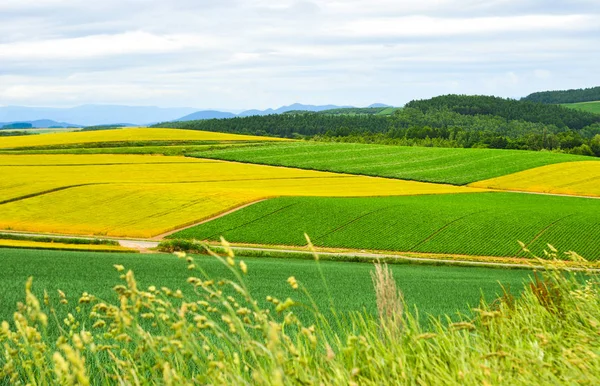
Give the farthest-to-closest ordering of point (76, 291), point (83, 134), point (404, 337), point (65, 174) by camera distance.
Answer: point (83, 134) → point (65, 174) → point (76, 291) → point (404, 337)

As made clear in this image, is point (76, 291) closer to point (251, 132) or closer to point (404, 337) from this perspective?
point (404, 337)

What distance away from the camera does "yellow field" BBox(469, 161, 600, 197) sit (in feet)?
245

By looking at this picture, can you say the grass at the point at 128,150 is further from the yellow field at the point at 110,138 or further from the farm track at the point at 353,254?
the farm track at the point at 353,254

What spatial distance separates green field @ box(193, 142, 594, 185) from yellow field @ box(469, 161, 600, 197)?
2520 millimetres

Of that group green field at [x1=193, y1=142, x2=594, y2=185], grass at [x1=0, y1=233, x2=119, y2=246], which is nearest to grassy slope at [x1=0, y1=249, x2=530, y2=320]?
grass at [x1=0, y1=233, x2=119, y2=246]

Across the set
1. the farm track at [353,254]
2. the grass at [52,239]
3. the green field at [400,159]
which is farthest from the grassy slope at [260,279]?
the green field at [400,159]

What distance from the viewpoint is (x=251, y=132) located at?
199125 mm

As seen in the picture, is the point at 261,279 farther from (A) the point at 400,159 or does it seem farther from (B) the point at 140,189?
(A) the point at 400,159

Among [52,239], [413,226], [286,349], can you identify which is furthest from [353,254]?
[286,349]

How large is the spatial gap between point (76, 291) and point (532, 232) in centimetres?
3733

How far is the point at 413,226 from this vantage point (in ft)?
168

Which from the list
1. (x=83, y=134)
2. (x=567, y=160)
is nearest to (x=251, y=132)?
(x=83, y=134)

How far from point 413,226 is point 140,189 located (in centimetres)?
2583

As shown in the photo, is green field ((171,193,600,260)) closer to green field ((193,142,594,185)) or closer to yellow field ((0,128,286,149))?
green field ((193,142,594,185))
